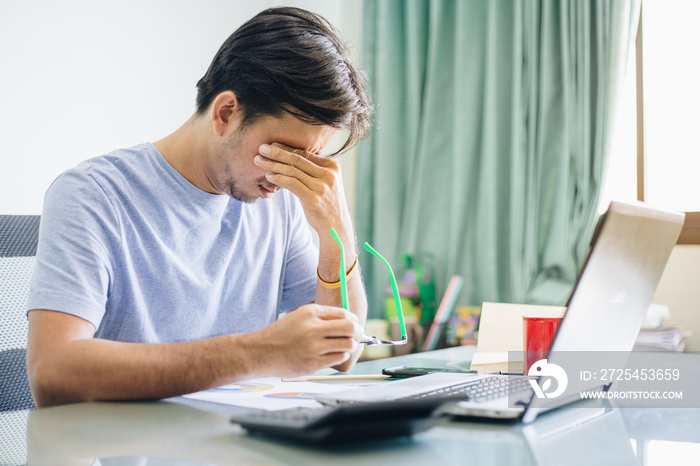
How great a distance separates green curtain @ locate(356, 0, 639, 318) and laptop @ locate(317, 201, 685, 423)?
141 centimetres

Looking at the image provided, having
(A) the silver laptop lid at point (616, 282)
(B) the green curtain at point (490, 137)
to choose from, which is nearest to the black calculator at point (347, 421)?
(A) the silver laptop lid at point (616, 282)

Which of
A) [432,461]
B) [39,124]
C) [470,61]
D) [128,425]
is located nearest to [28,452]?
[128,425]

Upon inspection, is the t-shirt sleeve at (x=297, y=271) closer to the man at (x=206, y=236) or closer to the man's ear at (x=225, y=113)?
the man at (x=206, y=236)

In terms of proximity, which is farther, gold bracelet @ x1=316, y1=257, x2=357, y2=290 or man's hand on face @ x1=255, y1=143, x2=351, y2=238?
gold bracelet @ x1=316, y1=257, x2=357, y2=290

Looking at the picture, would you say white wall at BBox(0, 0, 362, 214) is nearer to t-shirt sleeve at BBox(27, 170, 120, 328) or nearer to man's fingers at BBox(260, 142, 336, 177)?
t-shirt sleeve at BBox(27, 170, 120, 328)

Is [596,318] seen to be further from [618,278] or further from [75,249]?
[75,249]

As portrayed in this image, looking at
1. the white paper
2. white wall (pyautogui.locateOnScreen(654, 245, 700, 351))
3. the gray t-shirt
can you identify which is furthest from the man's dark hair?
white wall (pyautogui.locateOnScreen(654, 245, 700, 351))

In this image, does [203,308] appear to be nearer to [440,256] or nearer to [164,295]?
[164,295]

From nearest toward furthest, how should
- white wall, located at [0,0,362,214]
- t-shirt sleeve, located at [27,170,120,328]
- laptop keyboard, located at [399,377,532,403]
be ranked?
1. laptop keyboard, located at [399,377,532,403]
2. t-shirt sleeve, located at [27,170,120,328]
3. white wall, located at [0,0,362,214]

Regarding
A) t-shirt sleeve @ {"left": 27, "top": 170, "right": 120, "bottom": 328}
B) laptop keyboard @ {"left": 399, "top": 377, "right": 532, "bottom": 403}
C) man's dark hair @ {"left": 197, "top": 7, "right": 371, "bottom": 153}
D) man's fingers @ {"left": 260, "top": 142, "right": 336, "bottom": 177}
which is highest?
man's dark hair @ {"left": 197, "top": 7, "right": 371, "bottom": 153}

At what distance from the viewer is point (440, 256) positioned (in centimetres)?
249

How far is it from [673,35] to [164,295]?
2.12 metres

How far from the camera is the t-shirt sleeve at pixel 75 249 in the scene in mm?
869

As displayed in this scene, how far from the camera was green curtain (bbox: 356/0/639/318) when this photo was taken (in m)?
2.18
